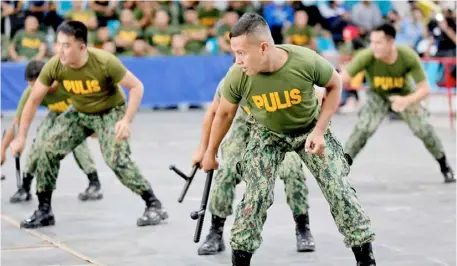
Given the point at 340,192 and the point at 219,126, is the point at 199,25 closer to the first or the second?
the point at 219,126

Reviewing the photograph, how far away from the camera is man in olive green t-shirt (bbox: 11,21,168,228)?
31.0 ft

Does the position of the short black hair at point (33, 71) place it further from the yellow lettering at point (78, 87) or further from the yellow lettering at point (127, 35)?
the yellow lettering at point (127, 35)

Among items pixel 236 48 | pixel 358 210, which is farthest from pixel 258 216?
pixel 236 48

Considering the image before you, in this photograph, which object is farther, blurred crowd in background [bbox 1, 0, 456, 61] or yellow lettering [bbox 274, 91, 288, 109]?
blurred crowd in background [bbox 1, 0, 456, 61]

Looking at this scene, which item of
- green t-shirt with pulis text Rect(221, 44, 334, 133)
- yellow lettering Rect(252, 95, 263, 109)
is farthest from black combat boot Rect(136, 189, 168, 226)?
yellow lettering Rect(252, 95, 263, 109)

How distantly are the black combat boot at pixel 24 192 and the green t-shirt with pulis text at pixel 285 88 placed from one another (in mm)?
4763

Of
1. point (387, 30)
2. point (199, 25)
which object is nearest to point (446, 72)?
point (199, 25)

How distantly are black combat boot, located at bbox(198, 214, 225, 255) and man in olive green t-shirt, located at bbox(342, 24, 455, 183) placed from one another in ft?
11.3

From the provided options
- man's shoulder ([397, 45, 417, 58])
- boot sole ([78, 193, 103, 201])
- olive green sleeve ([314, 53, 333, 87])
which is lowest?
boot sole ([78, 193, 103, 201])

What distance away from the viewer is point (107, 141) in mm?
9828

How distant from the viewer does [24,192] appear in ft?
37.4

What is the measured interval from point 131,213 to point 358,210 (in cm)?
387

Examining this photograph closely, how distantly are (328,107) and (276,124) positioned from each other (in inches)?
14.4

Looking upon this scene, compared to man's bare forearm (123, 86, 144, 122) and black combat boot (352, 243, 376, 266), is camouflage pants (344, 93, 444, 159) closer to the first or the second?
man's bare forearm (123, 86, 144, 122)
